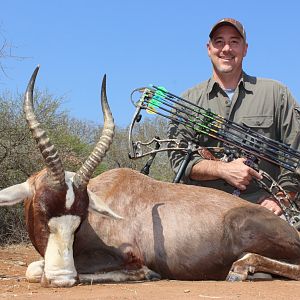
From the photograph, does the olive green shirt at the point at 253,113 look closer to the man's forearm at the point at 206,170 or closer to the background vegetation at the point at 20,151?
the man's forearm at the point at 206,170

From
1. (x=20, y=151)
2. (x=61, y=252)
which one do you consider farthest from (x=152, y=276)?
(x=20, y=151)

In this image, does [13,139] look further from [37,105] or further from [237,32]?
[237,32]

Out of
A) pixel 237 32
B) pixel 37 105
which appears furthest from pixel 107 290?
pixel 37 105

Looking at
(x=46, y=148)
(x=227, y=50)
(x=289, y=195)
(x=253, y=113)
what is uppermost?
(x=227, y=50)

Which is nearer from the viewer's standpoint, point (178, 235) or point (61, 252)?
point (61, 252)

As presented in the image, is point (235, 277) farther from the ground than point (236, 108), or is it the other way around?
point (236, 108)

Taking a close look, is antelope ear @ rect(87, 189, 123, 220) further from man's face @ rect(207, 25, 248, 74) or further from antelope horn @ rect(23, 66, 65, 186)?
man's face @ rect(207, 25, 248, 74)

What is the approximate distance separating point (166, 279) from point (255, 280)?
85 centimetres

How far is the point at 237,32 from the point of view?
320 inches

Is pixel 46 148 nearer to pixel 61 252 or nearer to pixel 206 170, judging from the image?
pixel 61 252

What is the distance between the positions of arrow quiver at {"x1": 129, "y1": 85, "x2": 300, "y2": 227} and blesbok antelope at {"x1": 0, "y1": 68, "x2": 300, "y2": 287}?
0.98 metres

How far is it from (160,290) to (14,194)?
1623 millimetres

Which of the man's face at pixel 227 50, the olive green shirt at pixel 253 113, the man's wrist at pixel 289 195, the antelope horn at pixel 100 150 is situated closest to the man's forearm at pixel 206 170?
the olive green shirt at pixel 253 113

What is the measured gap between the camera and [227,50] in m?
8.04
